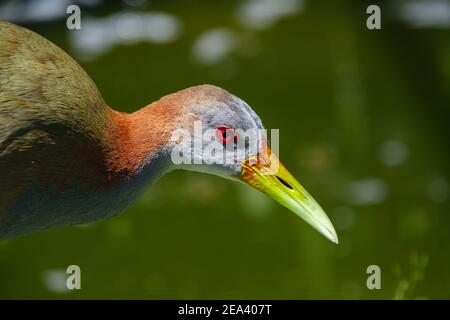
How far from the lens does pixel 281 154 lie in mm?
5746

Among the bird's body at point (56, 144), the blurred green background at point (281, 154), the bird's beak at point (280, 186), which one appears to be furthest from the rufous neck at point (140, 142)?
the blurred green background at point (281, 154)

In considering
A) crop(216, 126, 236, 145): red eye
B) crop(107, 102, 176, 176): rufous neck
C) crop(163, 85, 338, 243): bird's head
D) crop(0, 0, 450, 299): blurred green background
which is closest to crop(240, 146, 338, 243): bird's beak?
crop(163, 85, 338, 243): bird's head

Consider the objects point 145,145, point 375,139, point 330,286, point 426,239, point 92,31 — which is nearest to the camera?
point 145,145

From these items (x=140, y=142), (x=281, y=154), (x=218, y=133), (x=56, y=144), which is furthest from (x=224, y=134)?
(x=281, y=154)

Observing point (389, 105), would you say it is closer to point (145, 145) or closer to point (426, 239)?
point (426, 239)

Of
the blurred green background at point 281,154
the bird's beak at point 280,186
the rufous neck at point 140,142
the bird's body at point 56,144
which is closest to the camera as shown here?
the bird's body at point 56,144

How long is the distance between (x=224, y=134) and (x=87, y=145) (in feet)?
1.63

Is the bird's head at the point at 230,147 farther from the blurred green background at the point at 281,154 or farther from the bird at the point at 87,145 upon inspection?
the blurred green background at the point at 281,154

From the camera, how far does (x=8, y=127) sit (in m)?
3.37

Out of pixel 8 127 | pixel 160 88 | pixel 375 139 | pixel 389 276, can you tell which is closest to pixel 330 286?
pixel 389 276

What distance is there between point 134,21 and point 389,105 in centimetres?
168

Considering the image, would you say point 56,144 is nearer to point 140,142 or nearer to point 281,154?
point 140,142

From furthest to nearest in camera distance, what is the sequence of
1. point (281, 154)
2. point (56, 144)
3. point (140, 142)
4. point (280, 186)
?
1. point (281, 154)
2. point (280, 186)
3. point (140, 142)
4. point (56, 144)

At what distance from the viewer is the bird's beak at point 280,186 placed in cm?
382
